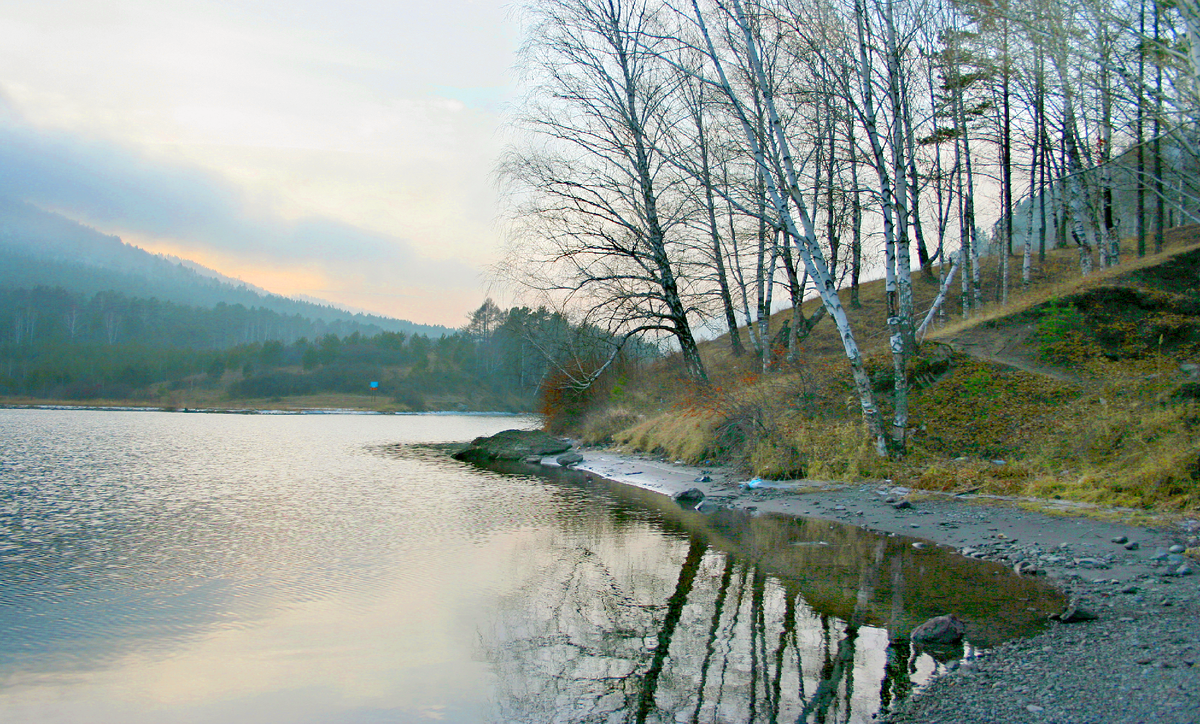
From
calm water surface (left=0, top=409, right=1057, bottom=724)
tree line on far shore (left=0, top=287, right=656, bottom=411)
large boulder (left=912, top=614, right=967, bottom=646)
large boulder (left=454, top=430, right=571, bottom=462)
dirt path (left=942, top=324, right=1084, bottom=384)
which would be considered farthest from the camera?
tree line on far shore (left=0, top=287, right=656, bottom=411)

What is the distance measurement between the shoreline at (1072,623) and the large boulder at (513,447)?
42.7 feet

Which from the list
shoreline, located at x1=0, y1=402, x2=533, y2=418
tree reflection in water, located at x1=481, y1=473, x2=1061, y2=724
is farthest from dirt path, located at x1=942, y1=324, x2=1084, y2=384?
shoreline, located at x1=0, y1=402, x2=533, y2=418

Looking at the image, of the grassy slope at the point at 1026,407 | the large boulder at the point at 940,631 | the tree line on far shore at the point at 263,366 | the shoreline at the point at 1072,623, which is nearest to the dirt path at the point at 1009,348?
the grassy slope at the point at 1026,407

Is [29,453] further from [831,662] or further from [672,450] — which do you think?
[831,662]

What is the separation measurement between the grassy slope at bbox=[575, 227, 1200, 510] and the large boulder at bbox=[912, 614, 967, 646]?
5134 millimetres

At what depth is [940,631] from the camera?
5.25 meters

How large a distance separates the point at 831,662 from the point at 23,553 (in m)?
10.4

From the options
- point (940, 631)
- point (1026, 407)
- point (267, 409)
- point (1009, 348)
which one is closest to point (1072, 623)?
point (940, 631)

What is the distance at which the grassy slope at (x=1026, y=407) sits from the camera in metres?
10.1

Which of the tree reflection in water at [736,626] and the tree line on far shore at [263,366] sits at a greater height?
the tree line on far shore at [263,366]

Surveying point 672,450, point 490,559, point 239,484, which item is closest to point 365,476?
point 239,484

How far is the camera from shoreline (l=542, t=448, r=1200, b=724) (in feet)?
12.6

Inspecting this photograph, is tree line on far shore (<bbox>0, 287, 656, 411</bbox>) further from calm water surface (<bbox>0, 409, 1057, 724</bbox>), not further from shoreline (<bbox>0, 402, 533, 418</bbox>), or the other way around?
calm water surface (<bbox>0, 409, 1057, 724</bbox>)

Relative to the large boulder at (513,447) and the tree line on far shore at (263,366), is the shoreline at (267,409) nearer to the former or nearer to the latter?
the tree line on far shore at (263,366)
